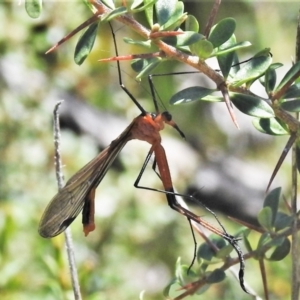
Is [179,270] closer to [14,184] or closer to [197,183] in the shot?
→ [14,184]

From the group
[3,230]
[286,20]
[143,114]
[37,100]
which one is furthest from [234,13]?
[143,114]

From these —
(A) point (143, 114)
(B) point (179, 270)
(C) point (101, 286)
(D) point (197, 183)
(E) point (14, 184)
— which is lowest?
(D) point (197, 183)

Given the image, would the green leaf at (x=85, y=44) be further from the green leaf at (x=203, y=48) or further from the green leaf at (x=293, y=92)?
the green leaf at (x=293, y=92)

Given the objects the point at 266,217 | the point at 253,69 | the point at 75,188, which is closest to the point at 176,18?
the point at 253,69

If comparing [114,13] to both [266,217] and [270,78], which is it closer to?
[270,78]

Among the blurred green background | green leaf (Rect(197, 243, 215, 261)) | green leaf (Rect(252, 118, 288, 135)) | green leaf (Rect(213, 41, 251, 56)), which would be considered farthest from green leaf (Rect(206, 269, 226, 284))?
the blurred green background

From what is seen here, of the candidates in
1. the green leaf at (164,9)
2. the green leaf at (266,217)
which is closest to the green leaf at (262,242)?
the green leaf at (266,217)

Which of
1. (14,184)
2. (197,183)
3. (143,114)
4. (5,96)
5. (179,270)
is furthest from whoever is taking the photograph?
(197,183)
